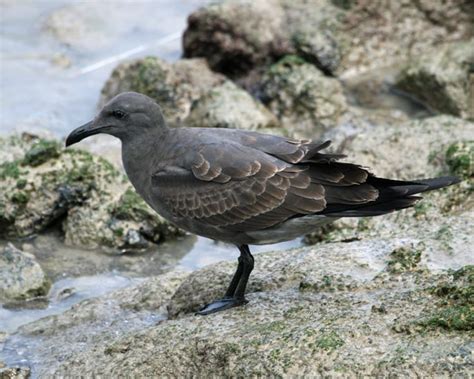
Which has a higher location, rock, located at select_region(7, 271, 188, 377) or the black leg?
the black leg

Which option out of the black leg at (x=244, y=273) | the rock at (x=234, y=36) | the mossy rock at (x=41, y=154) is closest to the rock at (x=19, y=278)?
the mossy rock at (x=41, y=154)

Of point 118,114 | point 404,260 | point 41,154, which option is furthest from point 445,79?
point 118,114

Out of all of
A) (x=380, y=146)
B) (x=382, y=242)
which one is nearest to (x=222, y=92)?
(x=380, y=146)

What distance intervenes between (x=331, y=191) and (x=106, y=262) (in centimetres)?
320

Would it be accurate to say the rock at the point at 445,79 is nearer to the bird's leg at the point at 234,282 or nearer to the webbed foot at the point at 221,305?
the bird's leg at the point at 234,282

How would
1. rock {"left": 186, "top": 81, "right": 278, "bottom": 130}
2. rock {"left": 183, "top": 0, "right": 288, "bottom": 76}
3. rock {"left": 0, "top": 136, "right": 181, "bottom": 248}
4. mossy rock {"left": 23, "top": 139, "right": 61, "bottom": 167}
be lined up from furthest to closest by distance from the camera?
1. rock {"left": 183, "top": 0, "right": 288, "bottom": 76}
2. rock {"left": 186, "top": 81, "right": 278, "bottom": 130}
3. mossy rock {"left": 23, "top": 139, "right": 61, "bottom": 167}
4. rock {"left": 0, "top": 136, "right": 181, "bottom": 248}

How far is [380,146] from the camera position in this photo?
8.78 meters

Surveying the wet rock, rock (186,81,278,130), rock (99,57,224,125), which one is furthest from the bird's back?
rock (99,57,224,125)

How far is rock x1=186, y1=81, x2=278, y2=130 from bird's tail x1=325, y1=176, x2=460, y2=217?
4.65m

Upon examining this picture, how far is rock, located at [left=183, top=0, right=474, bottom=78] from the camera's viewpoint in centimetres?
1221

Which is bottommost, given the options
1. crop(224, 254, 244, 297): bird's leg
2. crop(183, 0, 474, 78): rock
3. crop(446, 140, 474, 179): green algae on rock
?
crop(224, 254, 244, 297): bird's leg

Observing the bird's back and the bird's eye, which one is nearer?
the bird's back

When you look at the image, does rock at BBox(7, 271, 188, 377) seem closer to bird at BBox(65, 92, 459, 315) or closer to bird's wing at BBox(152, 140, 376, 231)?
bird at BBox(65, 92, 459, 315)

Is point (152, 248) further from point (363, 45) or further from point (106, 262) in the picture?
point (363, 45)
